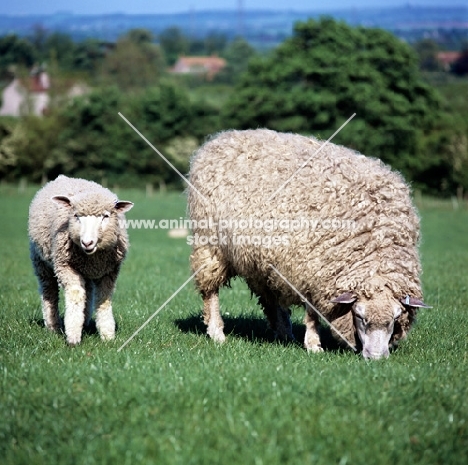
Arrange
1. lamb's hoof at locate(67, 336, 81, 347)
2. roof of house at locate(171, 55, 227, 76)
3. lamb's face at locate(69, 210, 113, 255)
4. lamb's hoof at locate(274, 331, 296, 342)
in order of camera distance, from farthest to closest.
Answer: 1. roof of house at locate(171, 55, 227, 76)
2. lamb's hoof at locate(274, 331, 296, 342)
3. lamb's hoof at locate(67, 336, 81, 347)
4. lamb's face at locate(69, 210, 113, 255)

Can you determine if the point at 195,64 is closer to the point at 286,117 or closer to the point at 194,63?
the point at 194,63

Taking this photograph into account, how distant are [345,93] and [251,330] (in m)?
42.2

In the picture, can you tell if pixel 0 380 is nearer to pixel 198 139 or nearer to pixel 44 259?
pixel 44 259

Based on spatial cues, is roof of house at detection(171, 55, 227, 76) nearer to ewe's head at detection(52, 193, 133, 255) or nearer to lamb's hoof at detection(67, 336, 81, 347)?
ewe's head at detection(52, 193, 133, 255)

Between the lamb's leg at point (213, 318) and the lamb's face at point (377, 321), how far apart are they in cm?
203

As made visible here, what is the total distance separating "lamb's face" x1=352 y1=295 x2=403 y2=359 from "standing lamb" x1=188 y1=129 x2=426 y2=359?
1 centimetres

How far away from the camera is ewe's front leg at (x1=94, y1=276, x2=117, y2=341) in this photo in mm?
8852

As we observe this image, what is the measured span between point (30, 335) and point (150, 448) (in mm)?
3847

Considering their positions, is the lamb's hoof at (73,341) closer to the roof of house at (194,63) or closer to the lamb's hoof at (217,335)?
the lamb's hoof at (217,335)

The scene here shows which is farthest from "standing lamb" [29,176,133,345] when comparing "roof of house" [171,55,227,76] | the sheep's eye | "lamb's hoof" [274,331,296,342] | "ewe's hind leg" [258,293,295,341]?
"roof of house" [171,55,227,76]

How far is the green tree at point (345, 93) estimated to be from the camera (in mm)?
50406

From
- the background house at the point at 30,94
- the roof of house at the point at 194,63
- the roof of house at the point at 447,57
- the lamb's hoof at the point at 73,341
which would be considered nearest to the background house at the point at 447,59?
the roof of house at the point at 447,57

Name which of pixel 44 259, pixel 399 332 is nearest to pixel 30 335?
pixel 44 259

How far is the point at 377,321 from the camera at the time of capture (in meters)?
7.89
